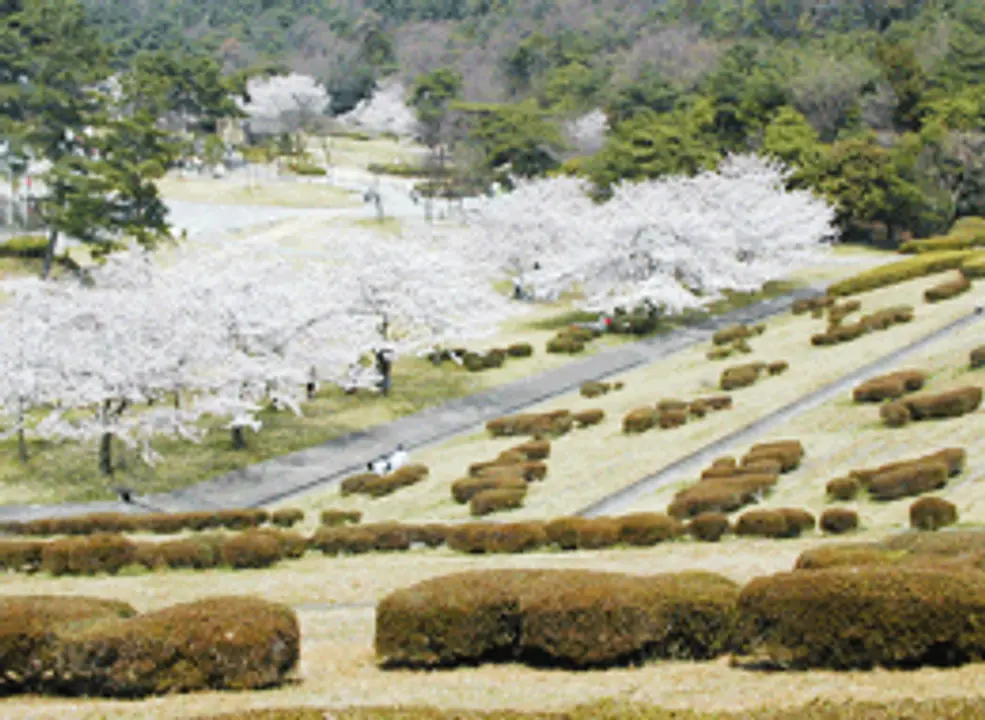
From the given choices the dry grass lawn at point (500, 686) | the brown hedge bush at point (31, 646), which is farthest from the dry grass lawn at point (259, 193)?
the brown hedge bush at point (31, 646)

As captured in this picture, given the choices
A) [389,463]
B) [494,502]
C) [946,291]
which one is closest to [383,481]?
[389,463]

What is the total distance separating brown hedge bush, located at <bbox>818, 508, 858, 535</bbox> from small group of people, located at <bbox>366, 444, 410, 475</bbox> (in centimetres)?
1431

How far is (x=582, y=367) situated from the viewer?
4694cm

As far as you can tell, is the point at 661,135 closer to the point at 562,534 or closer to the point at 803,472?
the point at 803,472

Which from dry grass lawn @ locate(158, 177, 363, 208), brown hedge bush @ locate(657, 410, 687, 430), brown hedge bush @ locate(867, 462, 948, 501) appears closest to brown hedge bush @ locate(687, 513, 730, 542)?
brown hedge bush @ locate(867, 462, 948, 501)

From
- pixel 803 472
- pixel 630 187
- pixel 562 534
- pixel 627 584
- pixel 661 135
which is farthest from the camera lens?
pixel 661 135

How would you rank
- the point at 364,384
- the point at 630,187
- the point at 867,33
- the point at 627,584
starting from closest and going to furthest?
the point at 627,584
the point at 364,384
the point at 630,187
the point at 867,33

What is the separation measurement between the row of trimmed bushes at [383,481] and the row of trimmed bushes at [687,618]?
1690 centimetres

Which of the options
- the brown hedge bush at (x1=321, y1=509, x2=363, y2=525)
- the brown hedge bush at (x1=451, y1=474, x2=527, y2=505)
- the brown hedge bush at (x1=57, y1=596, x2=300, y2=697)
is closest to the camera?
the brown hedge bush at (x1=57, y1=596, x2=300, y2=697)

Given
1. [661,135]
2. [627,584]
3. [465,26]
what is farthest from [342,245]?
[465,26]

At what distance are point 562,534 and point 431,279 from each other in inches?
961

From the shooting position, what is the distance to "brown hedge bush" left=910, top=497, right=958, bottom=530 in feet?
64.0

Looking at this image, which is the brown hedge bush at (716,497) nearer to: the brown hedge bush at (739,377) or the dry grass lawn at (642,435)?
the dry grass lawn at (642,435)

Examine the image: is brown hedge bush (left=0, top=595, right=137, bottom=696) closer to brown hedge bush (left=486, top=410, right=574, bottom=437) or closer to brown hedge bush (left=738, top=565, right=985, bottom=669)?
brown hedge bush (left=738, top=565, right=985, bottom=669)
